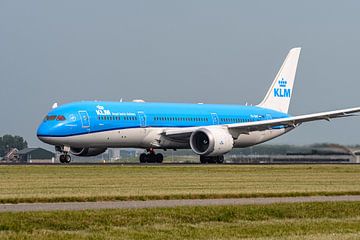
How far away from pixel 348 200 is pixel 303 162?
138 ft

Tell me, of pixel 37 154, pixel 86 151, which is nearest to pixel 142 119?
pixel 86 151

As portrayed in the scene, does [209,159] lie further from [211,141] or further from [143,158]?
[143,158]

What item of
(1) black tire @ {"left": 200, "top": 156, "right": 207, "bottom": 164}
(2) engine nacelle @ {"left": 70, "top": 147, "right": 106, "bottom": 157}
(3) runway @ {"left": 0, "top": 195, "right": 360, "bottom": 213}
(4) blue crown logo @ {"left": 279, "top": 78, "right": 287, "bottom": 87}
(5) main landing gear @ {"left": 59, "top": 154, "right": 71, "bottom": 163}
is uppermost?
(4) blue crown logo @ {"left": 279, "top": 78, "right": 287, "bottom": 87}

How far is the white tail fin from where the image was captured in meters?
80.9

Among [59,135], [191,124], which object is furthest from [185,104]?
[59,135]

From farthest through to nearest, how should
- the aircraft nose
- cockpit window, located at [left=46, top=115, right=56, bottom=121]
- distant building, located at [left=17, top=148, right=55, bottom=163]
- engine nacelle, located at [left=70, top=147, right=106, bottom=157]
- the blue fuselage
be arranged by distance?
1. distant building, located at [left=17, top=148, right=55, bottom=163]
2. engine nacelle, located at [left=70, top=147, right=106, bottom=157]
3. cockpit window, located at [left=46, top=115, right=56, bottom=121]
4. the blue fuselage
5. the aircraft nose

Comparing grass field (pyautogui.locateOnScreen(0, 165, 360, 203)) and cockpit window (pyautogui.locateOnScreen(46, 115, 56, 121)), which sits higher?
cockpit window (pyautogui.locateOnScreen(46, 115, 56, 121))

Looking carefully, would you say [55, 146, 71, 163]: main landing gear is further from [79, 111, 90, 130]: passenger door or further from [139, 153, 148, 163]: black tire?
[139, 153, 148, 163]: black tire

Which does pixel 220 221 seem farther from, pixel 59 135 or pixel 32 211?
pixel 59 135

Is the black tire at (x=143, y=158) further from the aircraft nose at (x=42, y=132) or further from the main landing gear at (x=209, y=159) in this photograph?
the aircraft nose at (x=42, y=132)

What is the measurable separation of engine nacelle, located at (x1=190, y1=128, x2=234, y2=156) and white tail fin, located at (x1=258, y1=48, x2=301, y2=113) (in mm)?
14590

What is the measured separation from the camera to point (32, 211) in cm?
2327

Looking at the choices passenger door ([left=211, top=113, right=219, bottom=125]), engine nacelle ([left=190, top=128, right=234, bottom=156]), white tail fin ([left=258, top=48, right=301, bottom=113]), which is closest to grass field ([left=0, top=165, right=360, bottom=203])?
engine nacelle ([left=190, top=128, right=234, bottom=156])

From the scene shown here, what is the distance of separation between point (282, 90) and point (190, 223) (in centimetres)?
6054
